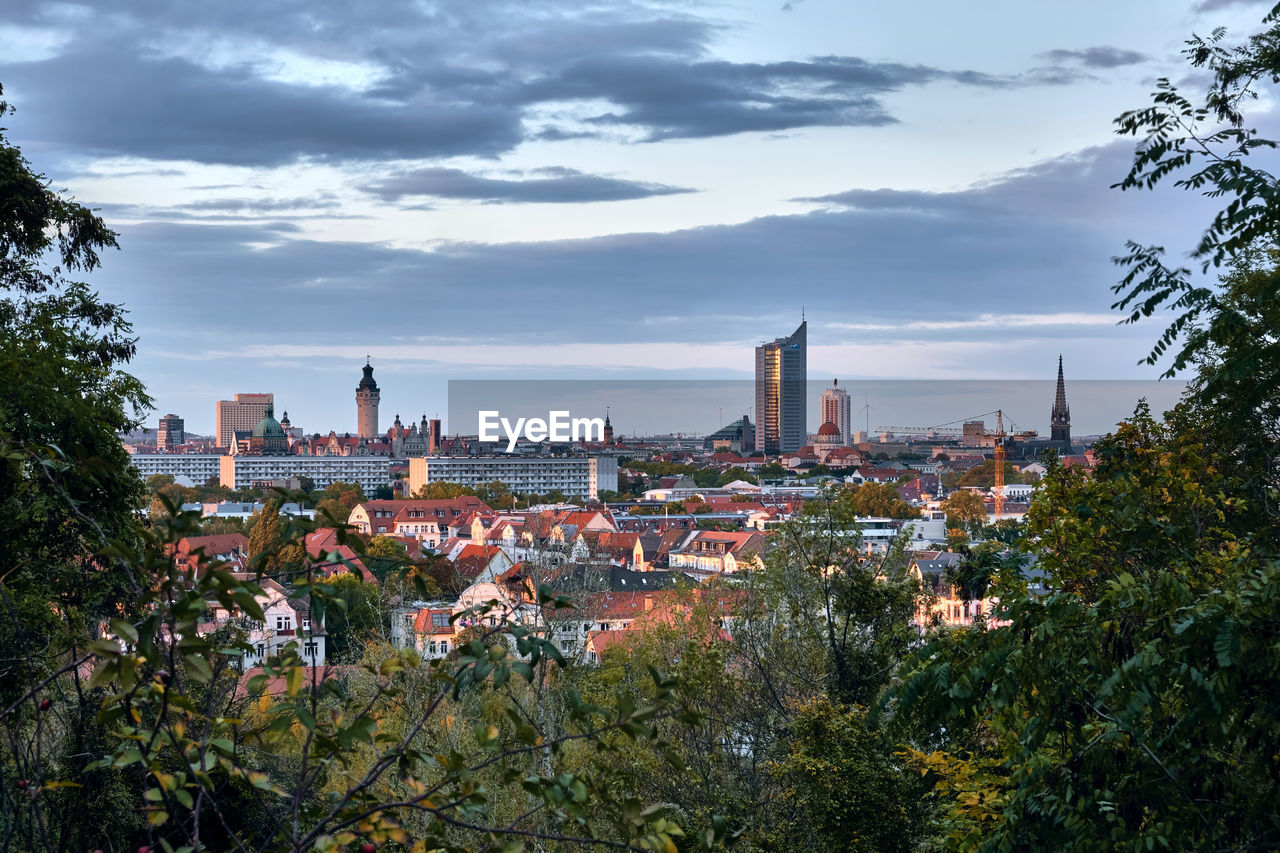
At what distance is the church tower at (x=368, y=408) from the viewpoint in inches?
6949

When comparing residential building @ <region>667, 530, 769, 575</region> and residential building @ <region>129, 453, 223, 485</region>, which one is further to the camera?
residential building @ <region>129, 453, 223, 485</region>

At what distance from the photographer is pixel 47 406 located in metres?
11.1

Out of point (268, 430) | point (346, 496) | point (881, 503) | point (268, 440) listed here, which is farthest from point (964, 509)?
point (268, 430)

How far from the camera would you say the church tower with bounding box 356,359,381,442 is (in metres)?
176

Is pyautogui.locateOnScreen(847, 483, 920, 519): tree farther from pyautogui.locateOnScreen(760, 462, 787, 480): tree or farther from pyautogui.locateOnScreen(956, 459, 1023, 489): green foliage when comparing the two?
pyautogui.locateOnScreen(760, 462, 787, 480): tree

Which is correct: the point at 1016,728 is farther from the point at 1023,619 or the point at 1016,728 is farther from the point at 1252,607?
the point at 1252,607

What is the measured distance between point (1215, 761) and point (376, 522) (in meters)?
89.4

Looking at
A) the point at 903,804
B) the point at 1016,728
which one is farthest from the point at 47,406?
the point at 1016,728

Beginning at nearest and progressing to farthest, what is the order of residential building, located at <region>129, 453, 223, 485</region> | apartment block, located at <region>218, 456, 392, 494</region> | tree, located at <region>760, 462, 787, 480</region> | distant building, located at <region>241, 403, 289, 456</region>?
1. apartment block, located at <region>218, 456, 392, 494</region>
2. distant building, located at <region>241, 403, 289, 456</region>
3. tree, located at <region>760, 462, 787, 480</region>
4. residential building, located at <region>129, 453, 223, 485</region>

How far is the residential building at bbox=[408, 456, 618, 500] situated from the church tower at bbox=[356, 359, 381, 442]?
38059 millimetres

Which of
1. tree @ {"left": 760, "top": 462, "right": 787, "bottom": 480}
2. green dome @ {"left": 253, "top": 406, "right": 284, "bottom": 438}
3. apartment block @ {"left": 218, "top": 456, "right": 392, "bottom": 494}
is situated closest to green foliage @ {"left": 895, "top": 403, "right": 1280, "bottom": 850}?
apartment block @ {"left": 218, "top": 456, "right": 392, "bottom": 494}

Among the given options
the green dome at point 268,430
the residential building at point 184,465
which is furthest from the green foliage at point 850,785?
the residential building at point 184,465

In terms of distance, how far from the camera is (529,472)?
464 ft

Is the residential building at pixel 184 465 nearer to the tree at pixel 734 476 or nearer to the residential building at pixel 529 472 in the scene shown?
the residential building at pixel 529 472
